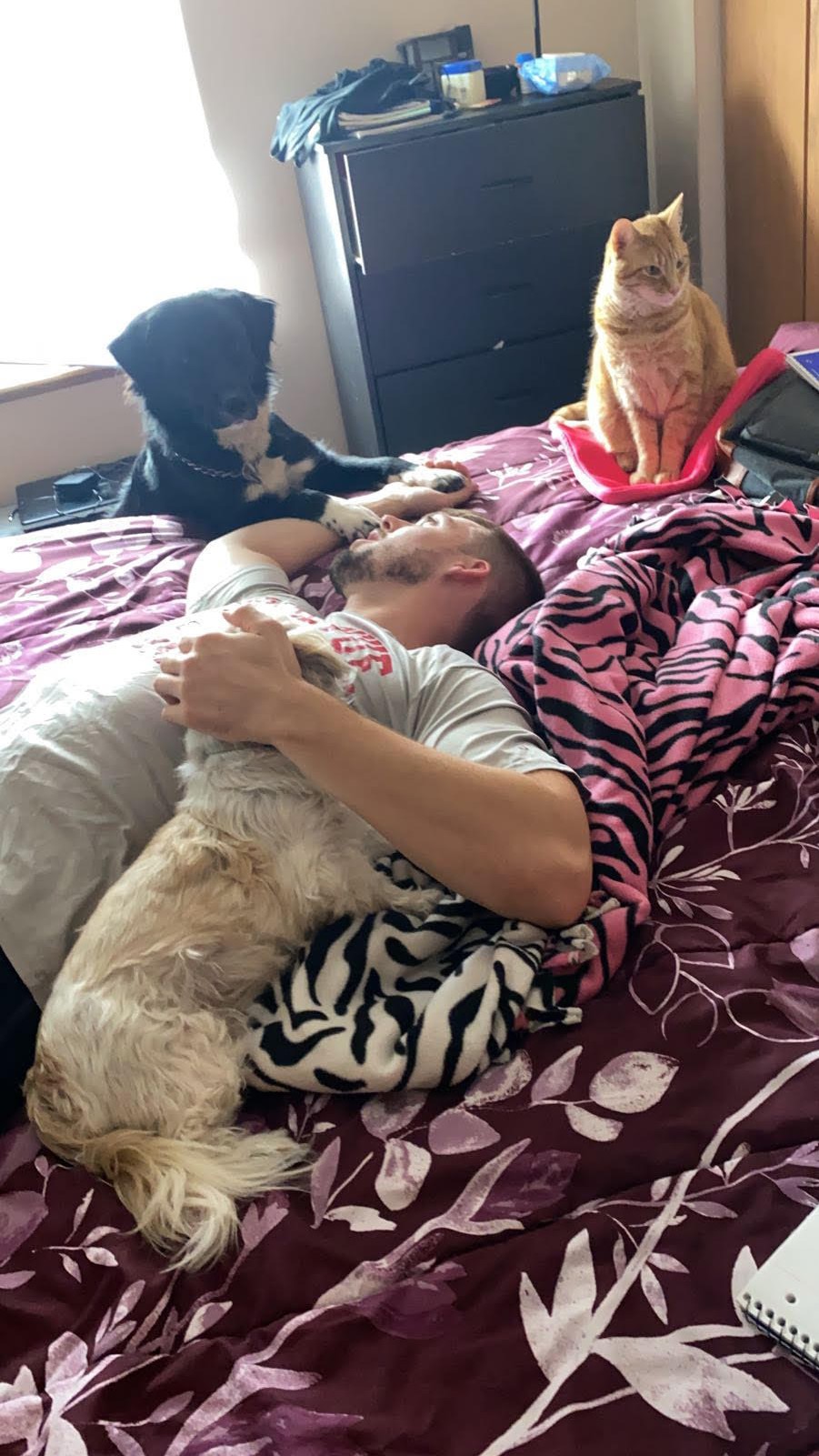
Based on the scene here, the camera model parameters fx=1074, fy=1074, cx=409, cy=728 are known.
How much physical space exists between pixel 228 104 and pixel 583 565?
92.1 inches

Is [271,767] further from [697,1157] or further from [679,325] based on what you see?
[679,325]

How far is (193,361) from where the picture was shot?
2137 mm

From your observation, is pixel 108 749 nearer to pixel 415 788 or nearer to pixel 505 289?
pixel 415 788

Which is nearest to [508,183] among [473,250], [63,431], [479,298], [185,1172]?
[473,250]

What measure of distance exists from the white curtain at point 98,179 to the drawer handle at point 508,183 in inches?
32.2

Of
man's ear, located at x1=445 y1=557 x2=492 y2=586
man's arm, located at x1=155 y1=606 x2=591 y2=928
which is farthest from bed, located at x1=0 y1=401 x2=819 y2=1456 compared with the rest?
man's ear, located at x1=445 y1=557 x2=492 y2=586

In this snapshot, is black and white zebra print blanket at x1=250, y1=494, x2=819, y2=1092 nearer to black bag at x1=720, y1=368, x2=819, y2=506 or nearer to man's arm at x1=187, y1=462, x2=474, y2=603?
black bag at x1=720, y1=368, x2=819, y2=506

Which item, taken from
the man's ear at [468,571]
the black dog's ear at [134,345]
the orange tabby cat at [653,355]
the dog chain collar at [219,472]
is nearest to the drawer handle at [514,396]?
the orange tabby cat at [653,355]

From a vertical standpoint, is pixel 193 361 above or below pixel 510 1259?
above

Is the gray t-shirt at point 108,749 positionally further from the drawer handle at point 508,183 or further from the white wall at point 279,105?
the white wall at point 279,105

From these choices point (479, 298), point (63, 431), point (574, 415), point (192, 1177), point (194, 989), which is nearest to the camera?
point (192, 1177)

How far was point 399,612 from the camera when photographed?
4.91ft

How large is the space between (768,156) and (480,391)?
3.23 feet

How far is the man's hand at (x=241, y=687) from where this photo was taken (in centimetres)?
105
